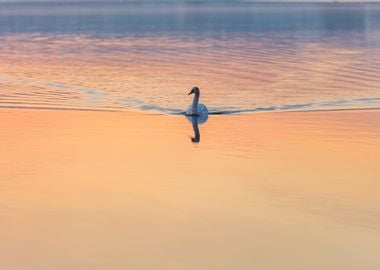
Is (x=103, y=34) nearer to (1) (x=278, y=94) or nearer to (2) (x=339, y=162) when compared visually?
(1) (x=278, y=94)

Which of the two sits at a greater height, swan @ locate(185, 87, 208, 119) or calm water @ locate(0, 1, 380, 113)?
swan @ locate(185, 87, 208, 119)

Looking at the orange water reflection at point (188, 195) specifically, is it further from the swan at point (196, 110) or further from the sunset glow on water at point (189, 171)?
the swan at point (196, 110)

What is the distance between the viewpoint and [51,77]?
40281 millimetres

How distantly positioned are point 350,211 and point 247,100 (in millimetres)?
15458

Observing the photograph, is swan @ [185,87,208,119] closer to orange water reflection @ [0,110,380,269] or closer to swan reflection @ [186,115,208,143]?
swan reflection @ [186,115,208,143]

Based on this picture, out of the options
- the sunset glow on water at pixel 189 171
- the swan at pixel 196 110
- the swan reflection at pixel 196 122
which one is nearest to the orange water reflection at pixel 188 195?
the sunset glow on water at pixel 189 171

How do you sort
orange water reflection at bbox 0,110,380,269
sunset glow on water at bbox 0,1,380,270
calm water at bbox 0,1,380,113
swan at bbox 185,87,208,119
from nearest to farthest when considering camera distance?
orange water reflection at bbox 0,110,380,269
sunset glow on water at bbox 0,1,380,270
swan at bbox 185,87,208,119
calm water at bbox 0,1,380,113

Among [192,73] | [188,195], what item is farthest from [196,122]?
[192,73]

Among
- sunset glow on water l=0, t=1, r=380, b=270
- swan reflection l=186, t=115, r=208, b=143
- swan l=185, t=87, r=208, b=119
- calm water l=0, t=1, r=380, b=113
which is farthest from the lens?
calm water l=0, t=1, r=380, b=113

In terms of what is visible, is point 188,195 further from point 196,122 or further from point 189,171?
point 196,122

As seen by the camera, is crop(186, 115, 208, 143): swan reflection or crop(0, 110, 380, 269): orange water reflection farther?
crop(186, 115, 208, 143): swan reflection

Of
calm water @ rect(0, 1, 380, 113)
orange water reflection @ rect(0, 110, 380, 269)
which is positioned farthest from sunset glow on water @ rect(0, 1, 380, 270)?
calm water @ rect(0, 1, 380, 113)

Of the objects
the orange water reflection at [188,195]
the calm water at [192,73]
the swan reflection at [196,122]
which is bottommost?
the calm water at [192,73]

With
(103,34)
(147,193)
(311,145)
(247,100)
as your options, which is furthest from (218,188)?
(103,34)
